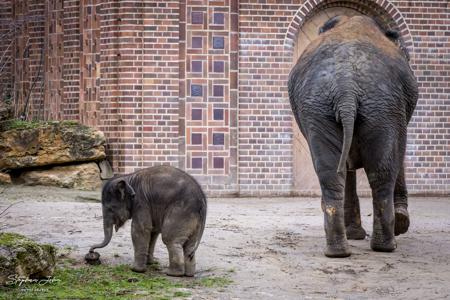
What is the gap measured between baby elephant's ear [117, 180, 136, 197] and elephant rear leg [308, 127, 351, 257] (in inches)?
74.6

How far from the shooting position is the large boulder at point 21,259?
640 cm

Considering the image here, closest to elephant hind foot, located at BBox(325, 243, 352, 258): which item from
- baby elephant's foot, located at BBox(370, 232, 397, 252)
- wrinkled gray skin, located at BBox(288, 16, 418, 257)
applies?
wrinkled gray skin, located at BBox(288, 16, 418, 257)

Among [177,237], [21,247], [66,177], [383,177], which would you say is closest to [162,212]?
[177,237]

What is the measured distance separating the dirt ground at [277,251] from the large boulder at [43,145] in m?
1.20

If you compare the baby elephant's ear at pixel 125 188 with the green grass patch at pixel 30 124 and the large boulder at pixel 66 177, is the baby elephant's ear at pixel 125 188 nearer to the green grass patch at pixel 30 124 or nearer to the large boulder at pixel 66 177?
the large boulder at pixel 66 177

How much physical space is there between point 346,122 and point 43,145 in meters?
6.45

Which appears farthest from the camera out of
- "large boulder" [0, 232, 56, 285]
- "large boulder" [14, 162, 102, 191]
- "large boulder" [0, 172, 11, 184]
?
"large boulder" [14, 162, 102, 191]

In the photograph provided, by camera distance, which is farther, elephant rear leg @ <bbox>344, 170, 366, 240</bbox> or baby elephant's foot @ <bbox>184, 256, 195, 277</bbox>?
elephant rear leg @ <bbox>344, 170, 366, 240</bbox>

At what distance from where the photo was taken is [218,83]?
14.4 metres

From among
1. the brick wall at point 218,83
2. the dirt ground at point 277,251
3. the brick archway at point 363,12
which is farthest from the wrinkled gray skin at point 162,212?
the brick archway at point 363,12

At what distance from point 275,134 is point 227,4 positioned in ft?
6.76

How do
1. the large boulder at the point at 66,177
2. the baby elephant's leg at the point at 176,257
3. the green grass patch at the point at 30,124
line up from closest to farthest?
the baby elephant's leg at the point at 176,257
the large boulder at the point at 66,177
the green grass patch at the point at 30,124

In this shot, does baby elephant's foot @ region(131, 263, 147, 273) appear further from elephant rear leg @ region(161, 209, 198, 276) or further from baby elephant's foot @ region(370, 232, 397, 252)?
baby elephant's foot @ region(370, 232, 397, 252)

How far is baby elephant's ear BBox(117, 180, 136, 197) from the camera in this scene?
7.34 m
